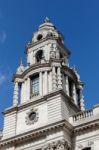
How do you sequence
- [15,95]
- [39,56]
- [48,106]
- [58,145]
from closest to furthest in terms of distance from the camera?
[58,145] < [48,106] < [15,95] < [39,56]

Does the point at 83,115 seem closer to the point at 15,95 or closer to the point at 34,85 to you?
the point at 34,85

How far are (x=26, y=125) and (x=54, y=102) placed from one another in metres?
4.12

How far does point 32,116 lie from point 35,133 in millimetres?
3415

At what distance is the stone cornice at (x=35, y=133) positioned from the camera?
3709 centimetres

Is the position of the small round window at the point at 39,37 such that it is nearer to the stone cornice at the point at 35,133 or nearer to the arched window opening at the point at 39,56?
the arched window opening at the point at 39,56

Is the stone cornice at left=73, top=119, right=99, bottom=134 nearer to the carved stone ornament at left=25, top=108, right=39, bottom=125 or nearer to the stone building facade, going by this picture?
the stone building facade

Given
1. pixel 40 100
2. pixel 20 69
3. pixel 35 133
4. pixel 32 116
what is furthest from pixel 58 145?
pixel 20 69

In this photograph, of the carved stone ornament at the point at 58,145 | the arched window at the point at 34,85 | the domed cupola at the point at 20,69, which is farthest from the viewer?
the domed cupola at the point at 20,69

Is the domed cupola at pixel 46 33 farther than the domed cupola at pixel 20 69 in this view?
Yes

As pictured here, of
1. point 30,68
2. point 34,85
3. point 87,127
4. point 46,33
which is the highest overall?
point 46,33

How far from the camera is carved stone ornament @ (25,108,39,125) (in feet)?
134

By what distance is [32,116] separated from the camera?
136 feet

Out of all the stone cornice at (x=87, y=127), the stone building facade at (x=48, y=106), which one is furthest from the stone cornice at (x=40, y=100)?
the stone cornice at (x=87, y=127)

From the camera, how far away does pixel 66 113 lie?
39844mm
